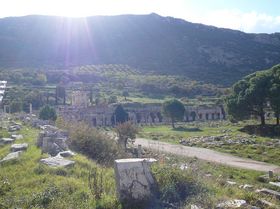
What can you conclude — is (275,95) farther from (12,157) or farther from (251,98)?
(12,157)

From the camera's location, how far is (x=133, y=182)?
32.4 feet

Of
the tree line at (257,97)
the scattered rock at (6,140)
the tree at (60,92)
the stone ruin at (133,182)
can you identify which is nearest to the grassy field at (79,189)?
the stone ruin at (133,182)

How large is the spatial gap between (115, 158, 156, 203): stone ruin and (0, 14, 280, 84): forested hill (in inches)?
5036

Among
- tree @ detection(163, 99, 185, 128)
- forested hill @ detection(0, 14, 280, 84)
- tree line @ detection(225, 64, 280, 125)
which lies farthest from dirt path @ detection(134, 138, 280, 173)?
forested hill @ detection(0, 14, 280, 84)

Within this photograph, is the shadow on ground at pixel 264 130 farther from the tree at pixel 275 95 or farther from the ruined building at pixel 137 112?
the ruined building at pixel 137 112

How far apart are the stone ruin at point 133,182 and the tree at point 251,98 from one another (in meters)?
51.4

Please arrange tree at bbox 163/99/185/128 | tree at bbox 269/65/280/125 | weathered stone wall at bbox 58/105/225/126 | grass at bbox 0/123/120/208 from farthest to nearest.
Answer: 1. weathered stone wall at bbox 58/105/225/126
2. tree at bbox 163/99/185/128
3. tree at bbox 269/65/280/125
4. grass at bbox 0/123/120/208

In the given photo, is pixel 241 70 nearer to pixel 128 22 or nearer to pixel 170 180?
pixel 128 22

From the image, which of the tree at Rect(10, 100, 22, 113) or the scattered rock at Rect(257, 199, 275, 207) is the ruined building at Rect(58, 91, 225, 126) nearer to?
the tree at Rect(10, 100, 22, 113)

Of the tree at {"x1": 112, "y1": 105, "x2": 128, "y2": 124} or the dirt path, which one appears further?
the tree at {"x1": 112, "y1": 105, "x2": 128, "y2": 124}

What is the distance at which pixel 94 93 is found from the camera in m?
105

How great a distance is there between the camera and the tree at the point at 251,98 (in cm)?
5931

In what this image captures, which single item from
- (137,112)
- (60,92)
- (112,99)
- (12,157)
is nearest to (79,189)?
(12,157)

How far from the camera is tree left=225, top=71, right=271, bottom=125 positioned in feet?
195
